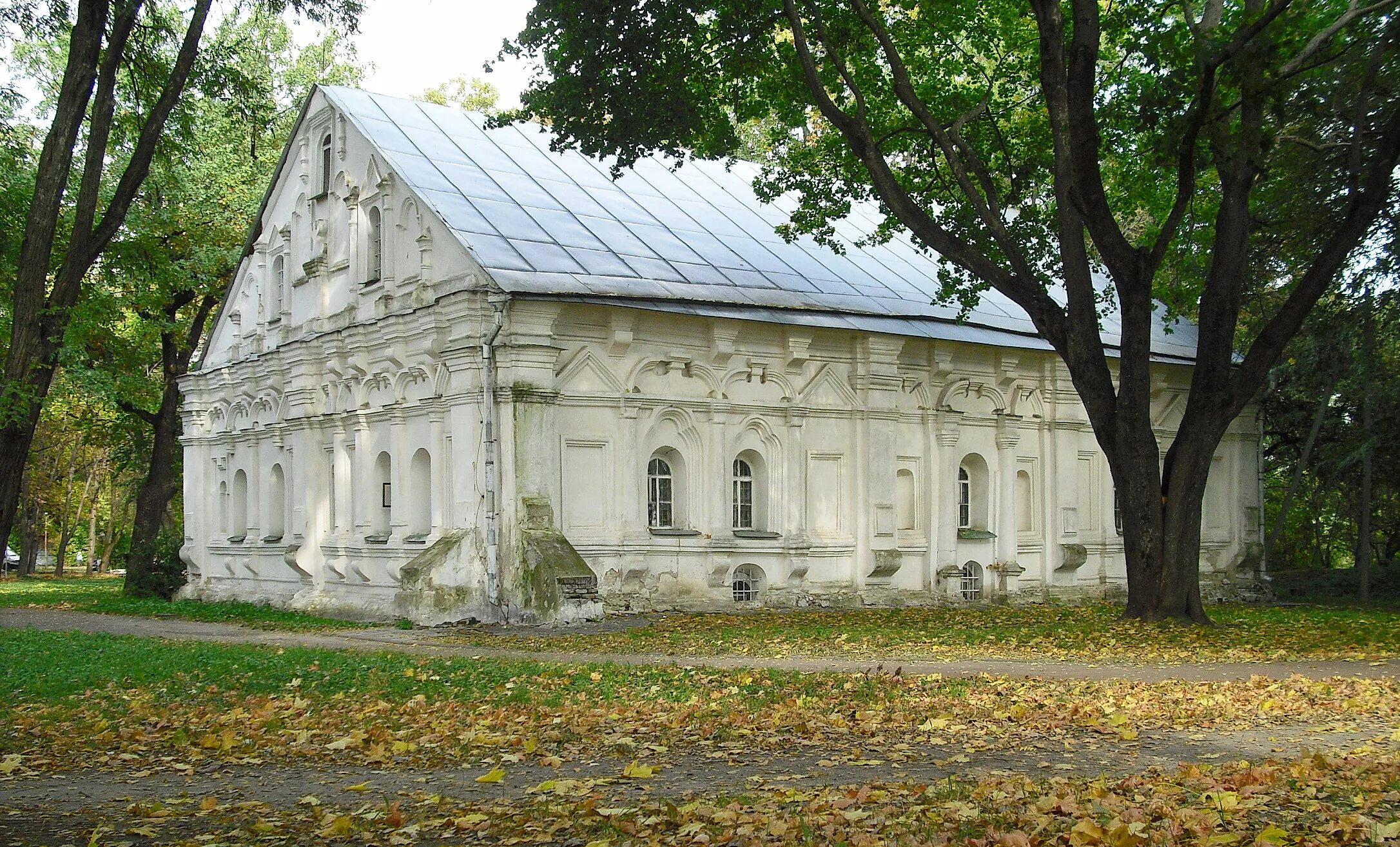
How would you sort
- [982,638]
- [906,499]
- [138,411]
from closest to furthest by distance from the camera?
[982,638] → [906,499] → [138,411]

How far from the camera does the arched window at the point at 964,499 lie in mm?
27094

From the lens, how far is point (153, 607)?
2812 cm

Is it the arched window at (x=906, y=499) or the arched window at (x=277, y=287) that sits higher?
the arched window at (x=277, y=287)

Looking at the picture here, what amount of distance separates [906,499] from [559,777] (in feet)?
59.5

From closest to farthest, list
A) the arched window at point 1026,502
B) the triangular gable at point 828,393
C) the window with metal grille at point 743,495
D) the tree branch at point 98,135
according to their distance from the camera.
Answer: the tree branch at point 98,135 < the window with metal grille at point 743,495 < the triangular gable at point 828,393 < the arched window at point 1026,502

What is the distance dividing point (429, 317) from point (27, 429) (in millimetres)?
9664

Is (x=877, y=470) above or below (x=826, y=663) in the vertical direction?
above

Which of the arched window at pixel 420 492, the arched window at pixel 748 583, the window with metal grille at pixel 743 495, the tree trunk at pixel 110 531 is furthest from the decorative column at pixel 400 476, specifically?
the tree trunk at pixel 110 531

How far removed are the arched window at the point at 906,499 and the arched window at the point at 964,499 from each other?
1.60 metres

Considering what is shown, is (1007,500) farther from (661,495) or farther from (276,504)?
(276,504)

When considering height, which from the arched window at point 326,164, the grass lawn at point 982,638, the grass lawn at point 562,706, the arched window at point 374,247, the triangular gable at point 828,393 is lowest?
the grass lawn at point 982,638

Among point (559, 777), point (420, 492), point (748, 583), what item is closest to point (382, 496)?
point (420, 492)

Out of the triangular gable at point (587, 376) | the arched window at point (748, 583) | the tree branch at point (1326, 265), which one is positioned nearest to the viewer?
the tree branch at point (1326, 265)

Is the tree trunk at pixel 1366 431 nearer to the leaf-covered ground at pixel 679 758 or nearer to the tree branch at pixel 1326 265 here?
the tree branch at pixel 1326 265
